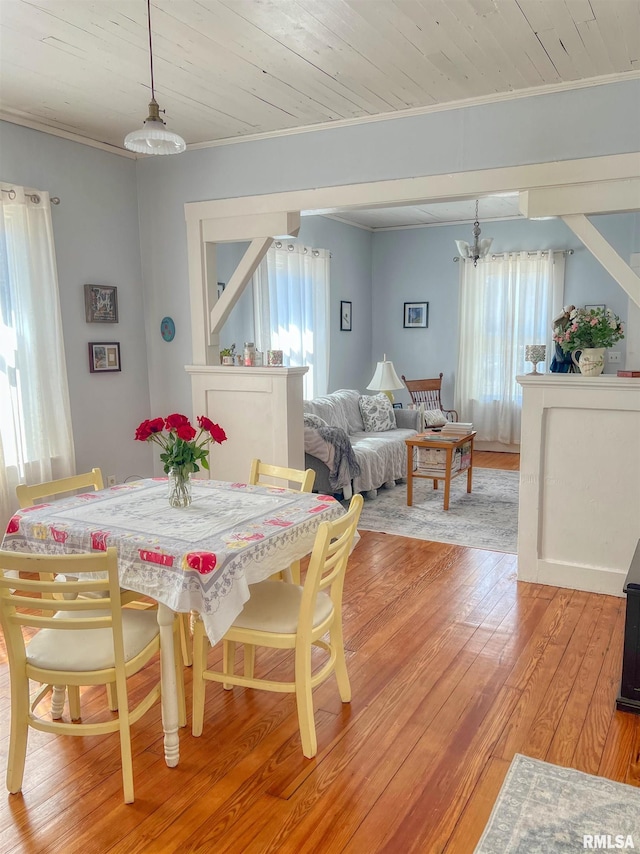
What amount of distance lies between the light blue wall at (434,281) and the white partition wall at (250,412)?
13.6 ft

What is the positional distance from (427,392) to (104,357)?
162 inches

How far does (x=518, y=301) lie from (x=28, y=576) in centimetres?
596

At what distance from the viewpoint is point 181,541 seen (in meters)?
2.13

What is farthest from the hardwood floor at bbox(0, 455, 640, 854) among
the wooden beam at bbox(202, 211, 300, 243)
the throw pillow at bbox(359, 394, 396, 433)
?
the throw pillow at bbox(359, 394, 396, 433)

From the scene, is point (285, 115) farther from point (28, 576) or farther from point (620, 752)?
point (620, 752)

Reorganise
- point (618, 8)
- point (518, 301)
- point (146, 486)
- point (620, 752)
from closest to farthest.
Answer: point (620, 752) → point (618, 8) → point (146, 486) → point (518, 301)

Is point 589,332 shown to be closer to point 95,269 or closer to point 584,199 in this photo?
point 584,199

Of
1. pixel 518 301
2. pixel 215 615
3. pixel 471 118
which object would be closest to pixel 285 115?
pixel 471 118

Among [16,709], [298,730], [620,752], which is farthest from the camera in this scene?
[298,730]

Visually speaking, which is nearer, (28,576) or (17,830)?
(17,830)

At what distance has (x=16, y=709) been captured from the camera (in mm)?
Answer: 1991

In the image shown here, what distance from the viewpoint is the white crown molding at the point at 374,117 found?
331 cm

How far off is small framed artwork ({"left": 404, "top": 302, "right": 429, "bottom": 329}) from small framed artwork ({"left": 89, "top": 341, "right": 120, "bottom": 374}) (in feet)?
15.3

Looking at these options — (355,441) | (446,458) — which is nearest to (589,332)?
(446,458)
